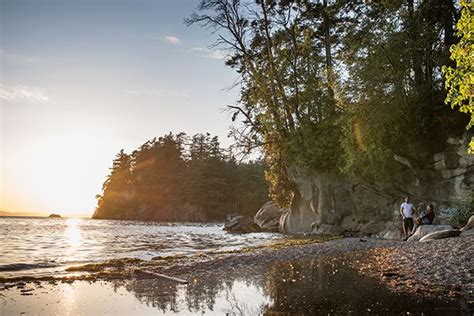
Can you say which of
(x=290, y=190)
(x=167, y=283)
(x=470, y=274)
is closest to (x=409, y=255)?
(x=470, y=274)

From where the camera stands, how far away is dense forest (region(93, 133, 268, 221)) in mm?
98500

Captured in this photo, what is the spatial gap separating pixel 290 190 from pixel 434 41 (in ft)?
69.0

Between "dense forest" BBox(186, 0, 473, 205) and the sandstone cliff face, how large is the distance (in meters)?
0.89

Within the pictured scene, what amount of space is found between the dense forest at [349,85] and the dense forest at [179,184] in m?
56.8

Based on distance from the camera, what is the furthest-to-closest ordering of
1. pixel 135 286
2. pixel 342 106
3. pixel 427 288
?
1. pixel 342 106
2. pixel 135 286
3. pixel 427 288

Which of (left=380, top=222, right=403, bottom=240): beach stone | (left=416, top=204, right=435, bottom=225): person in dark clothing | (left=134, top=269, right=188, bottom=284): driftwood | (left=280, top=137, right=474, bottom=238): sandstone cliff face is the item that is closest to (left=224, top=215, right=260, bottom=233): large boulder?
(left=280, top=137, right=474, bottom=238): sandstone cliff face

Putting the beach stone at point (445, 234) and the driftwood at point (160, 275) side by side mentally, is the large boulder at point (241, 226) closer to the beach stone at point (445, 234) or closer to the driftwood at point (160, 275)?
the beach stone at point (445, 234)

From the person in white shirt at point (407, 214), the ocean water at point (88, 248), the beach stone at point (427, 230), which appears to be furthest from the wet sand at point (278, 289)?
the person in white shirt at point (407, 214)

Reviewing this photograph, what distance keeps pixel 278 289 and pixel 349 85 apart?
21602 mm

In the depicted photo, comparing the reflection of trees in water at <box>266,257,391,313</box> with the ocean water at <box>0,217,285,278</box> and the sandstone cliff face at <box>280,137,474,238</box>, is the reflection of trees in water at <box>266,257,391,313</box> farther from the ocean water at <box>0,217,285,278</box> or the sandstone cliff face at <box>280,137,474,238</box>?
the sandstone cliff face at <box>280,137,474,238</box>

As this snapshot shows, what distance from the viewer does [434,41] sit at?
85.9 ft

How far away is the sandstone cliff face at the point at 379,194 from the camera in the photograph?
24.8 metres

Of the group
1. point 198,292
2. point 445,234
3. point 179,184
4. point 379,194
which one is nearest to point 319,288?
point 198,292

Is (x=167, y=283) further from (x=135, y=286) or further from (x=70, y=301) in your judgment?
(x=70, y=301)
